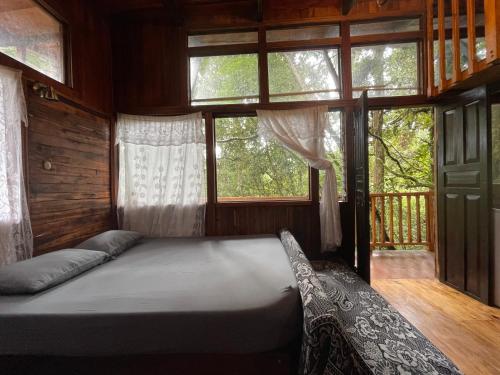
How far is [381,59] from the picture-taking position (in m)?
2.92

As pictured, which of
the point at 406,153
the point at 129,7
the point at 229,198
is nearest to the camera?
the point at 129,7

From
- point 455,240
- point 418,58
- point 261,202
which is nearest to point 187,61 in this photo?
point 261,202

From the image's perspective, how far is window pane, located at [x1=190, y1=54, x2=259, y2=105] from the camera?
9.89 ft

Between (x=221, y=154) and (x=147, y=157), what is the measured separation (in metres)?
0.88

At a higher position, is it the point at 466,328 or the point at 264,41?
the point at 264,41

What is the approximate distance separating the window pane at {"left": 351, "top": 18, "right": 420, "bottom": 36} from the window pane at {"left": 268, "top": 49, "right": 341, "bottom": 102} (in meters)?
0.37

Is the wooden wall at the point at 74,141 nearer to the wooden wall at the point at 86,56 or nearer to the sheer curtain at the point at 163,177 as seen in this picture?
the wooden wall at the point at 86,56

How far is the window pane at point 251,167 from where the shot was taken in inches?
120

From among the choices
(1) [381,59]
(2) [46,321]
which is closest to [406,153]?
(1) [381,59]

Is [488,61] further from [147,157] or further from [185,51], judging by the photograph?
[147,157]

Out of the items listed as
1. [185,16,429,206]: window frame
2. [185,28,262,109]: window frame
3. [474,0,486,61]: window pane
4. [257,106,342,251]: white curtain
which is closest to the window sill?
[185,16,429,206]: window frame

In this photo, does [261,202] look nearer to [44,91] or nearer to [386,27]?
[44,91]

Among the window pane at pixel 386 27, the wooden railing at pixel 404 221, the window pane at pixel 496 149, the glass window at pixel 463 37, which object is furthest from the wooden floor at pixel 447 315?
the window pane at pixel 386 27

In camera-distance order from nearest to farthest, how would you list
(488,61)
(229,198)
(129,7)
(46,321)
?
(46,321) < (488,61) < (129,7) < (229,198)
